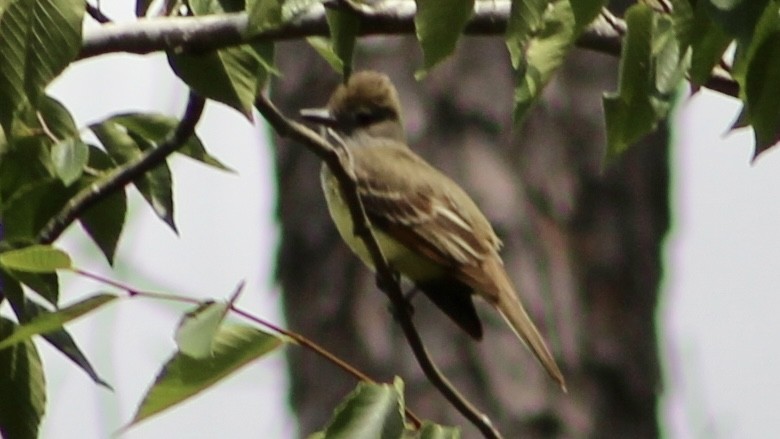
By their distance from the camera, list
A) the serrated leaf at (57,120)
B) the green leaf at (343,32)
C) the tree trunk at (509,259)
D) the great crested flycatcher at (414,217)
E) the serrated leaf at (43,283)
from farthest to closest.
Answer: the tree trunk at (509,259) → the great crested flycatcher at (414,217) → the serrated leaf at (57,120) → the serrated leaf at (43,283) → the green leaf at (343,32)

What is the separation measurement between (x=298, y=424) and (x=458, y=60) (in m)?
1.21

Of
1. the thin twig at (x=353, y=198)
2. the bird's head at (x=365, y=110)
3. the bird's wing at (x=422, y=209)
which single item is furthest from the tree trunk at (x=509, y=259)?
the thin twig at (x=353, y=198)

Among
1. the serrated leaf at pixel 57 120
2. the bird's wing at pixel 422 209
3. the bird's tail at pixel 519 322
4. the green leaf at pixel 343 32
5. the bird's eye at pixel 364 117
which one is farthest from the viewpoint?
the bird's eye at pixel 364 117

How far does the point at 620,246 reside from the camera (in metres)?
4.88

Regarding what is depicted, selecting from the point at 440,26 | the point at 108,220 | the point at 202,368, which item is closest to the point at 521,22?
the point at 440,26

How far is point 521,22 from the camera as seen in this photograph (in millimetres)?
1746

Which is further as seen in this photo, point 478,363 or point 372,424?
point 478,363

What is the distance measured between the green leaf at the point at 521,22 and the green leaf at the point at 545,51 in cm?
6

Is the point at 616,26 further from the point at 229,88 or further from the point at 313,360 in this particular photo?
the point at 313,360

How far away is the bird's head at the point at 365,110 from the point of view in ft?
15.4

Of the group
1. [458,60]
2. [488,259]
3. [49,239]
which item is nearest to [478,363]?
[488,259]

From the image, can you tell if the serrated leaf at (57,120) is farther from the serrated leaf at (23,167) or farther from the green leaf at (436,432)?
the green leaf at (436,432)

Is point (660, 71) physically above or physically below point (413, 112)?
above

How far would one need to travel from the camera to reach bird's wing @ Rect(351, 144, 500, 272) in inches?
162
